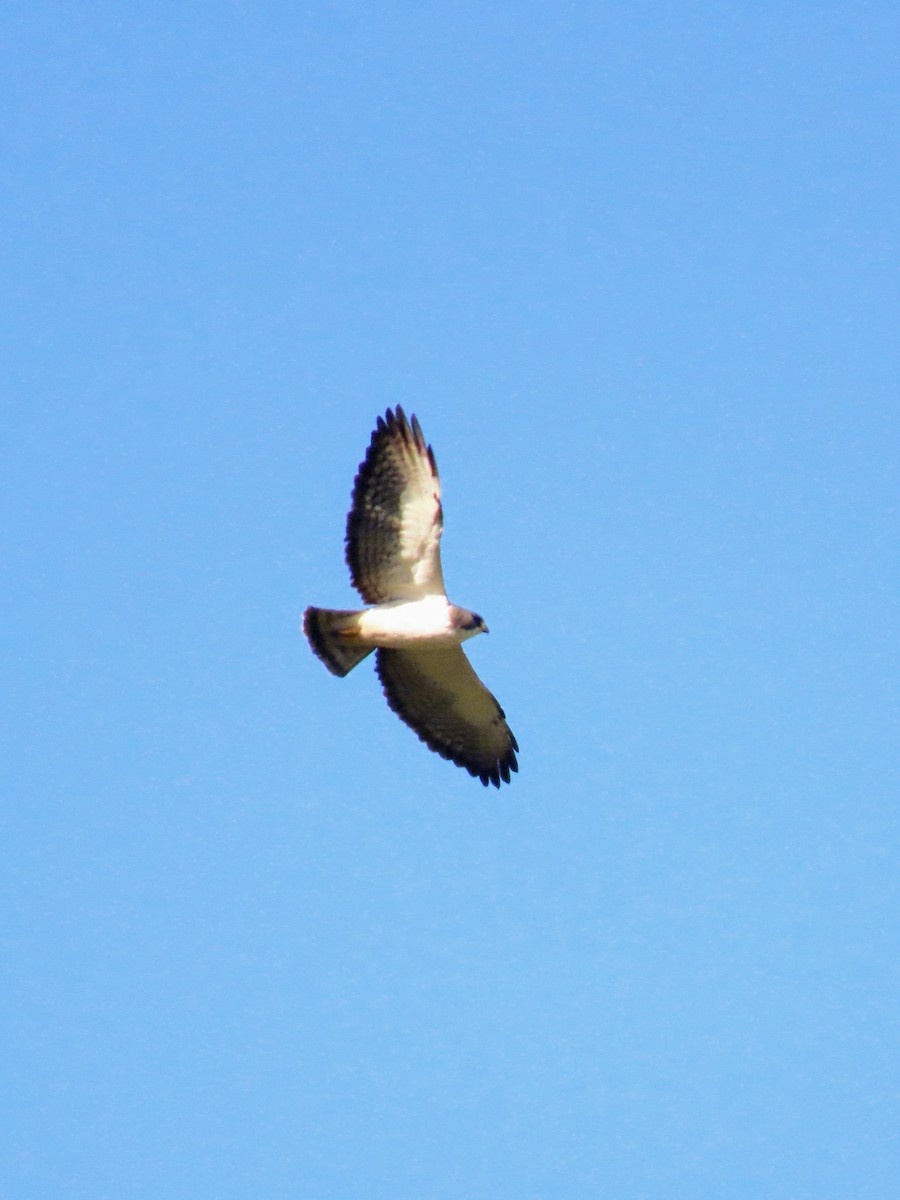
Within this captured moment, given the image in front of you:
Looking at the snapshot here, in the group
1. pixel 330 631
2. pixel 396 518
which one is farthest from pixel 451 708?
pixel 396 518

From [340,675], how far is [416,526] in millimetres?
1298

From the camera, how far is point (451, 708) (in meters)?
15.4

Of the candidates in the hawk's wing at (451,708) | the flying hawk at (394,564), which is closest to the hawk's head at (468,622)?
the flying hawk at (394,564)

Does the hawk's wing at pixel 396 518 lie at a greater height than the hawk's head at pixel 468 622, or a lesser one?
greater

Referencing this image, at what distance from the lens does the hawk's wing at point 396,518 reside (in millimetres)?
14039

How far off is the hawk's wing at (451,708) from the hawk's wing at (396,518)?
70cm

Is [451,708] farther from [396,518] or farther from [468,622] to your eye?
[396,518]

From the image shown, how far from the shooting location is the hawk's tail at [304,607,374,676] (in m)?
14.2

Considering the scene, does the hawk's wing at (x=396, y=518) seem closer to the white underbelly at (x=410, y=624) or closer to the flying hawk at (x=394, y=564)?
the flying hawk at (x=394, y=564)

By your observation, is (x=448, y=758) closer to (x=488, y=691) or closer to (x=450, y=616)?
(x=488, y=691)

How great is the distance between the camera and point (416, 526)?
1410cm

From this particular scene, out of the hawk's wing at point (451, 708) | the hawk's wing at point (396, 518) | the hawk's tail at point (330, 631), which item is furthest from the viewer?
the hawk's wing at point (451, 708)

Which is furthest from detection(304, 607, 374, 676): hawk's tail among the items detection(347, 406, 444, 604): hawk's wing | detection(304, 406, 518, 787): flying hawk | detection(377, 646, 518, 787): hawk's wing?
detection(377, 646, 518, 787): hawk's wing

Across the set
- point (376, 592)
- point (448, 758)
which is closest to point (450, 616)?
point (376, 592)
